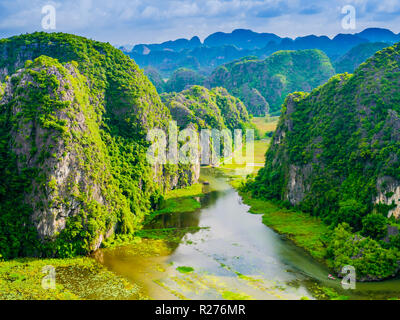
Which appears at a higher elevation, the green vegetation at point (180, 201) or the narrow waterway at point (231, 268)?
the green vegetation at point (180, 201)

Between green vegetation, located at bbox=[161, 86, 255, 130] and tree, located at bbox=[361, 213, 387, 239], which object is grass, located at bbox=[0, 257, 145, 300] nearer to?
tree, located at bbox=[361, 213, 387, 239]

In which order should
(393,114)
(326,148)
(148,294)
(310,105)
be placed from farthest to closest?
(310,105), (326,148), (393,114), (148,294)

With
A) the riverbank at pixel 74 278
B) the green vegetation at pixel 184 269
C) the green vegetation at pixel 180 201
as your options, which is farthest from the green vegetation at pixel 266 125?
the green vegetation at pixel 184 269

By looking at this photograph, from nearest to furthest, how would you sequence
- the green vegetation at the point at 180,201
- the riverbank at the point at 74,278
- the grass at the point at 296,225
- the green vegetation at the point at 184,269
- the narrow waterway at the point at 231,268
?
the riverbank at the point at 74,278, the narrow waterway at the point at 231,268, the green vegetation at the point at 184,269, the grass at the point at 296,225, the green vegetation at the point at 180,201

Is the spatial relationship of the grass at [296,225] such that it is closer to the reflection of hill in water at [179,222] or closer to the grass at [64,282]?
the reflection of hill in water at [179,222]

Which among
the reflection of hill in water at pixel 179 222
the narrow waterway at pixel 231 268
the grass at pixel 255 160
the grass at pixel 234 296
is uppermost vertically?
the grass at pixel 255 160

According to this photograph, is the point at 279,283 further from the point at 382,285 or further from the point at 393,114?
the point at 393,114

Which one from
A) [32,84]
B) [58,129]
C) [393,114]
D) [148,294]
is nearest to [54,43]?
[32,84]
